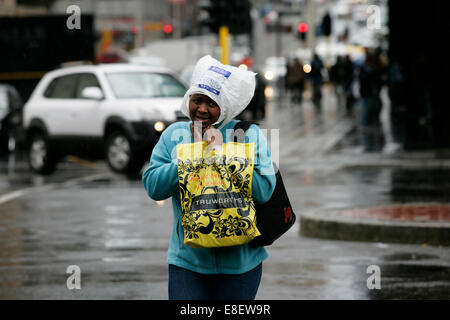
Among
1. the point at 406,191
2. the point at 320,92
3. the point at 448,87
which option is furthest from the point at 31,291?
the point at 320,92

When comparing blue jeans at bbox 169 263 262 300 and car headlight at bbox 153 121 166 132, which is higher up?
blue jeans at bbox 169 263 262 300

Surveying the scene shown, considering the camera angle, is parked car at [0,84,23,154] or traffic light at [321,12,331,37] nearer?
parked car at [0,84,23,154]

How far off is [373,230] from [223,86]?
609 centimetres

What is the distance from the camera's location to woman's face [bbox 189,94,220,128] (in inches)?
186

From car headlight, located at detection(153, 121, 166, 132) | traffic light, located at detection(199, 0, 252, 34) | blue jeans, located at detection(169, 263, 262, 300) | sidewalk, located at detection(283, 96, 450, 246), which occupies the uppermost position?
traffic light, located at detection(199, 0, 252, 34)

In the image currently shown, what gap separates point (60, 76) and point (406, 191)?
7751 mm

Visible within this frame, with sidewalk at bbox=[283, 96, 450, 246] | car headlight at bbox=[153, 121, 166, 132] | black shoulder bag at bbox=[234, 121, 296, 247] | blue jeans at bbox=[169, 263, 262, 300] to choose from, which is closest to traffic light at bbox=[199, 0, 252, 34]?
sidewalk at bbox=[283, 96, 450, 246]

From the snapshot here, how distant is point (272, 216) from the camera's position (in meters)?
4.79

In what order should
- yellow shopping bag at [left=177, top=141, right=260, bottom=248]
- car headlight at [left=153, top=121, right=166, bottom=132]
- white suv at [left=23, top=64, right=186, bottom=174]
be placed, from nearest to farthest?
1. yellow shopping bag at [left=177, top=141, right=260, bottom=248]
2. car headlight at [left=153, top=121, right=166, bottom=132]
3. white suv at [left=23, top=64, right=186, bottom=174]

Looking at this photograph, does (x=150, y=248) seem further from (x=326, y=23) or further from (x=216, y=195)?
(x=326, y=23)

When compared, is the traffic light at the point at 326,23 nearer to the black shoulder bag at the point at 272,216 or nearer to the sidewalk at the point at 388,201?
the sidewalk at the point at 388,201

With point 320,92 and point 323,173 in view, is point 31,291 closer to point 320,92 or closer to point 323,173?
point 323,173

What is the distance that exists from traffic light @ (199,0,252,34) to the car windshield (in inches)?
57.5

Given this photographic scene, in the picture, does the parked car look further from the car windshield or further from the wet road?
the wet road
